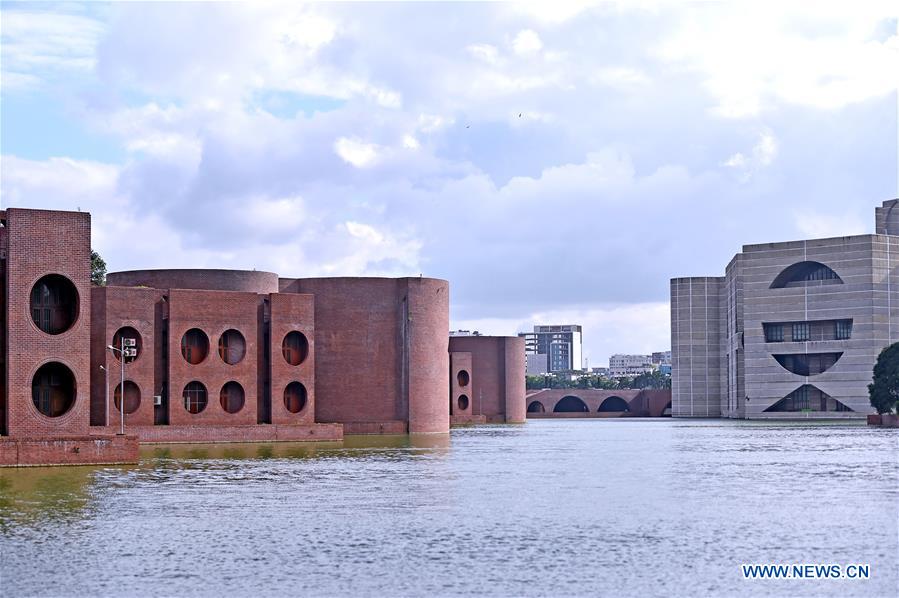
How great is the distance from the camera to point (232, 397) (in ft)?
282

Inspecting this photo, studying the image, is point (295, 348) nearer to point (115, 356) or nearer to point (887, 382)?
point (115, 356)

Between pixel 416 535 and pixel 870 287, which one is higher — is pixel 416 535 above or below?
below

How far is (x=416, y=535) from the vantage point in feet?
112

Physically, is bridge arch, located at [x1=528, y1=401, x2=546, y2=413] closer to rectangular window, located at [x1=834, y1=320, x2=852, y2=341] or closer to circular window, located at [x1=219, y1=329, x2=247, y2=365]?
rectangular window, located at [x1=834, y1=320, x2=852, y2=341]

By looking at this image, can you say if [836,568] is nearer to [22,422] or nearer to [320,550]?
[320,550]

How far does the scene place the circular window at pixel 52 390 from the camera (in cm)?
6631

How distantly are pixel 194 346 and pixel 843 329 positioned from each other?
86.0 metres

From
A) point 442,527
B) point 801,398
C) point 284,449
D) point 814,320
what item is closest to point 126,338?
point 284,449

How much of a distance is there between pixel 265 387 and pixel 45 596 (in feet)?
208

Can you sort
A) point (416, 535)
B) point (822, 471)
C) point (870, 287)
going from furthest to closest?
1. point (870, 287)
2. point (822, 471)
3. point (416, 535)

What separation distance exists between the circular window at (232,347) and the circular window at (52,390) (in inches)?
744

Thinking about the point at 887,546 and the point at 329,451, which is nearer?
Answer: the point at 887,546

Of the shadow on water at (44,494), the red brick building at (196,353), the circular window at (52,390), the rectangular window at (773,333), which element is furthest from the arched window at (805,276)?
the shadow on water at (44,494)

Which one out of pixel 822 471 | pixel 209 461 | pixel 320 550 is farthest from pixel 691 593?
pixel 209 461
